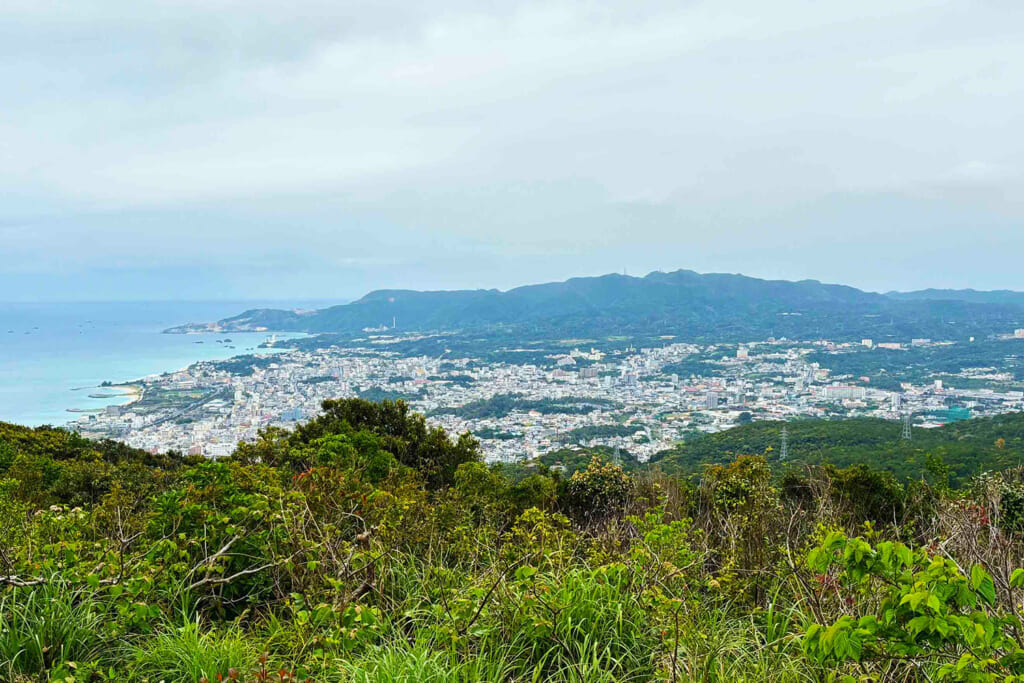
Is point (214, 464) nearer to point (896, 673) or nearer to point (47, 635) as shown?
point (47, 635)

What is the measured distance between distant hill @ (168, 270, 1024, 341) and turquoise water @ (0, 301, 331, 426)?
1375 centimetres

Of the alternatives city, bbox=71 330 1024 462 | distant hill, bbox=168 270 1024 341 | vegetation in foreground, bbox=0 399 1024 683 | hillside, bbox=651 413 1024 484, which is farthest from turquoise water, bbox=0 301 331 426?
vegetation in foreground, bbox=0 399 1024 683

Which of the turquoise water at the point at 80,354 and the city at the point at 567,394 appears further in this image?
the turquoise water at the point at 80,354

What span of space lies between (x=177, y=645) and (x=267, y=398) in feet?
132

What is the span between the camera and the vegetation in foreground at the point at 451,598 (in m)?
1.89

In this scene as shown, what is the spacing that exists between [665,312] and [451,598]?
314 ft

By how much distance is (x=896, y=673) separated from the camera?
8.03ft

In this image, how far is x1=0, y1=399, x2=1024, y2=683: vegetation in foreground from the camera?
1894 mm

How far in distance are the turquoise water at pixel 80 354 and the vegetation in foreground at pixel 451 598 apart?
96.1 feet

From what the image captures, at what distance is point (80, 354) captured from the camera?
7281 centimetres

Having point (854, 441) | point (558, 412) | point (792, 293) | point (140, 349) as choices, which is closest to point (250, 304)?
point (140, 349)

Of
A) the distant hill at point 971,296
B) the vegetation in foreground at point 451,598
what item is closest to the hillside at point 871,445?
the vegetation in foreground at point 451,598

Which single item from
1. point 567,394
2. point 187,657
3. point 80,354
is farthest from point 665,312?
point 187,657

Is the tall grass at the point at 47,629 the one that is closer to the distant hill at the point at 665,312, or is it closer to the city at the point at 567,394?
the city at the point at 567,394
